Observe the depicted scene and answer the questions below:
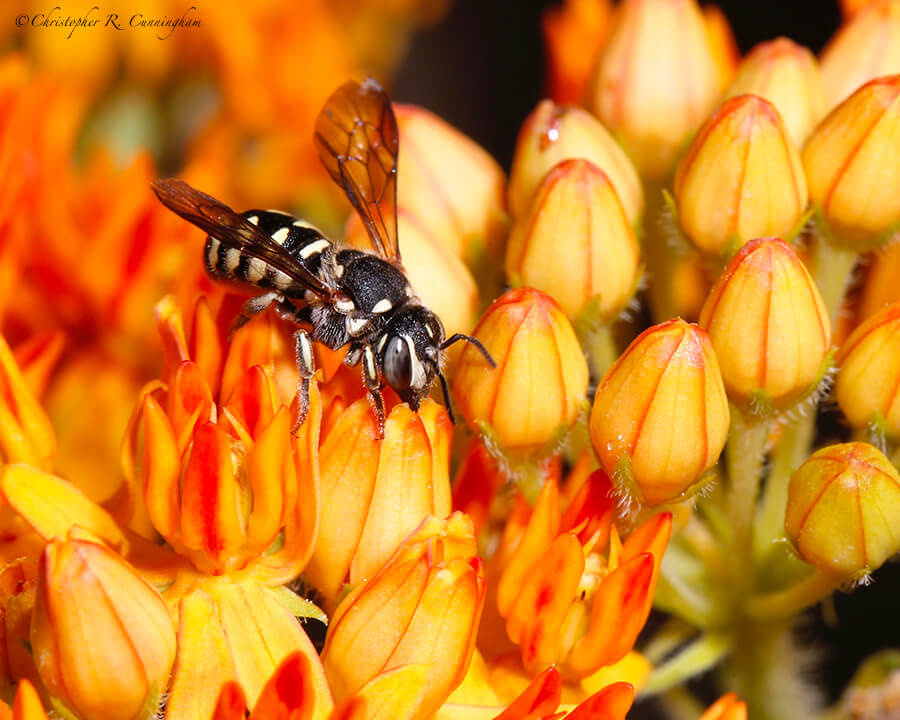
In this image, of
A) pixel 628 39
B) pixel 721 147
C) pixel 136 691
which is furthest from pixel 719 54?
pixel 136 691

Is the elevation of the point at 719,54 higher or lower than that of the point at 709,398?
higher

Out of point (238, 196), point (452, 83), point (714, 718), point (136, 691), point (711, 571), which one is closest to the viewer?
point (136, 691)

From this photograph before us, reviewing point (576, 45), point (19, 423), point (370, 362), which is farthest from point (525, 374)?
point (576, 45)

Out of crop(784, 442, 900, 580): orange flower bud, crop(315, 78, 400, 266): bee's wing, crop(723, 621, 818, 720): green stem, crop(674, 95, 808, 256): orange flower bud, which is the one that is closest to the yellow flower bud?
crop(784, 442, 900, 580): orange flower bud

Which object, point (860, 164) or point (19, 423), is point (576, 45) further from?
point (19, 423)

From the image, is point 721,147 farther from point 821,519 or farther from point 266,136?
point 266,136

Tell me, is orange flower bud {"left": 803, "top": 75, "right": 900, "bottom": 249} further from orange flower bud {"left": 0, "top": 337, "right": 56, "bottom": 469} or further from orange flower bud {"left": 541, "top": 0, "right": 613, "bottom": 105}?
orange flower bud {"left": 0, "top": 337, "right": 56, "bottom": 469}
